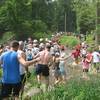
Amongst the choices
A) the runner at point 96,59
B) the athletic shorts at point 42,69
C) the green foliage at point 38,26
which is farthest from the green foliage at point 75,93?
the green foliage at point 38,26

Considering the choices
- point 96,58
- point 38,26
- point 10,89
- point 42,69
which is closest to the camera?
point 10,89

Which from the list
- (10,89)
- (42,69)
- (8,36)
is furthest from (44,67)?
(8,36)

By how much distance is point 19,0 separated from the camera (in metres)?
69.4

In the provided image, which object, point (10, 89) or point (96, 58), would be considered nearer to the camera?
point (10, 89)

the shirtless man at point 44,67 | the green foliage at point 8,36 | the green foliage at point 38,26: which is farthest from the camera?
the green foliage at point 38,26

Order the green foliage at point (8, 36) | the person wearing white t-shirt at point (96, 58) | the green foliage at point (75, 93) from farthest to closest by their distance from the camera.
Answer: the green foliage at point (8, 36) < the person wearing white t-shirt at point (96, 58) < the green foliage at point (75, 93)

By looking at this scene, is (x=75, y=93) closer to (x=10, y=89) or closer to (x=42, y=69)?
(x=10, y=89)

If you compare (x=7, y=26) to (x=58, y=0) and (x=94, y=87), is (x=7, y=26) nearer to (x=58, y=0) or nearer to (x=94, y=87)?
(x=94, y=87)

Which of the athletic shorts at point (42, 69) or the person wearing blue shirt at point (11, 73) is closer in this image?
the person wearing blue shirt at point (11, 73)

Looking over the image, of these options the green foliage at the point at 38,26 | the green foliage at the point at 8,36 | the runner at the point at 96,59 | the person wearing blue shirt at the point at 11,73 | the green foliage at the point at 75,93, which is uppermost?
the person wearing blue shirt at the point at 11,73

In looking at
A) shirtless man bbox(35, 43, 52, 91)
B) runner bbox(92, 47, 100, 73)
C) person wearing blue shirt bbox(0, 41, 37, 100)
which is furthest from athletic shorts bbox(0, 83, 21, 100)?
runner bbox(92, 47, 100, 73)

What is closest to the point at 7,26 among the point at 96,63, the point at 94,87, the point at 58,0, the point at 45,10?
the point at 45,10

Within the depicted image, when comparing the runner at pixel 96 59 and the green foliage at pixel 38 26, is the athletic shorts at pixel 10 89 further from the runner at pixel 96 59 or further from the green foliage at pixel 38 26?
the green foliage at pixel 38 26

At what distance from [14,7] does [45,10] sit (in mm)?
24257
